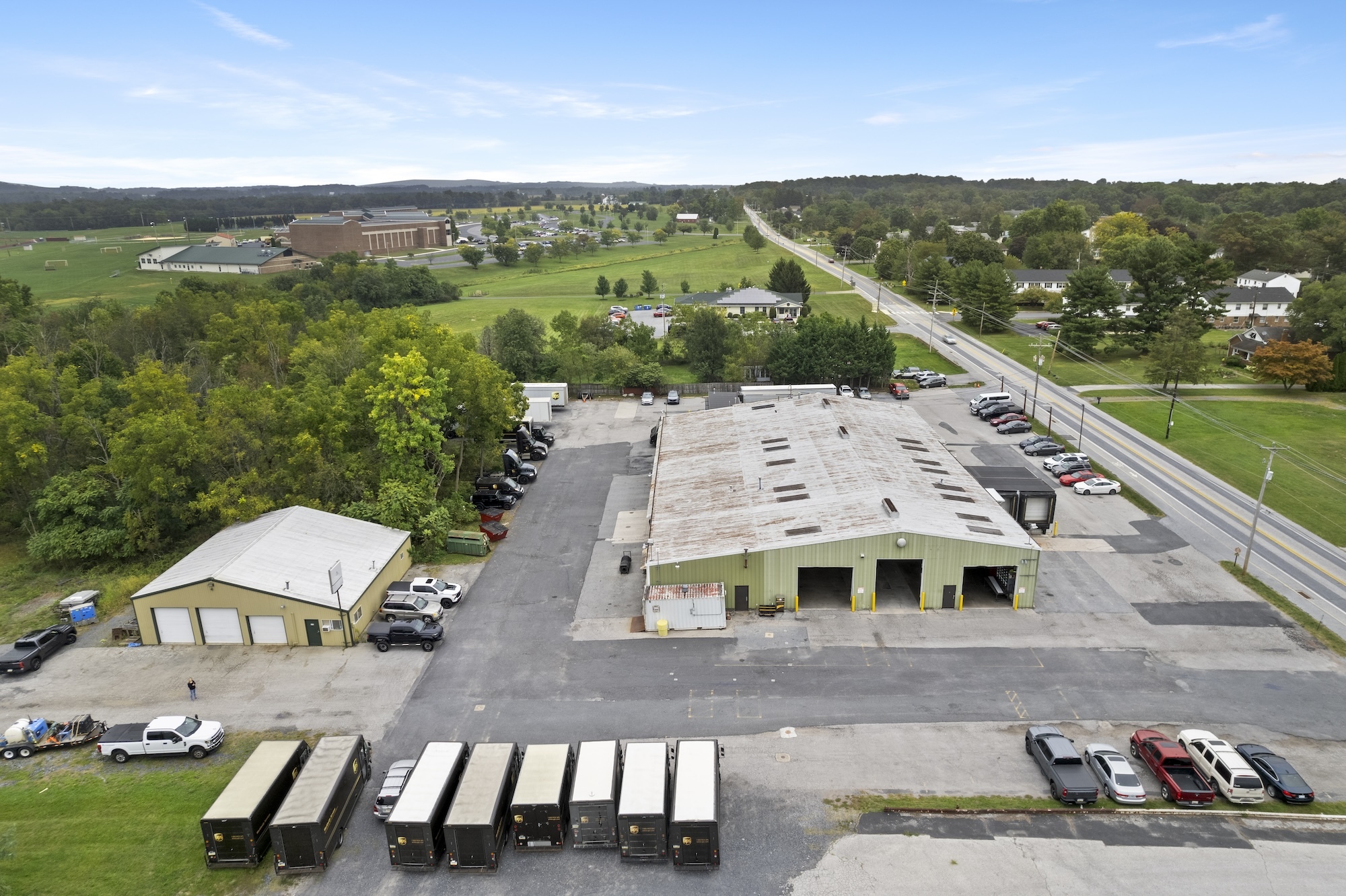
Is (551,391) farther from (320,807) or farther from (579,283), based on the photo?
(579,283)

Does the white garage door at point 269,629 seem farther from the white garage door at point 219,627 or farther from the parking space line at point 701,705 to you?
the parking space line at point 701,705

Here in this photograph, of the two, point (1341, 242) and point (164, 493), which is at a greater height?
point (1341, 242)

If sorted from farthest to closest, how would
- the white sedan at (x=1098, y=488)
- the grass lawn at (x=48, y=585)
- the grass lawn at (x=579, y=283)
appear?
the grass lawn at (x=579, y=283) < the white sedan at (x=1098, y=488) < the grass lawn at (x=48, y=585)

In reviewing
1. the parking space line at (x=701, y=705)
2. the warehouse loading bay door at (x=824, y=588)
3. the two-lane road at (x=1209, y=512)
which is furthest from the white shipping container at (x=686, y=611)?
the two-lane road at (x=1209, y=512)

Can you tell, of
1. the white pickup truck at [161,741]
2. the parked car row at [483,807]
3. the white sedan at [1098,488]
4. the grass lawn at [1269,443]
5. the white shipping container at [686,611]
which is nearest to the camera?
the parked car row at [483,807]

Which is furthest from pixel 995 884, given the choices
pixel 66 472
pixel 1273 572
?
pixel 66 472

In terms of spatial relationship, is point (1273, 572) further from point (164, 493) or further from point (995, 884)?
point (164, 493)

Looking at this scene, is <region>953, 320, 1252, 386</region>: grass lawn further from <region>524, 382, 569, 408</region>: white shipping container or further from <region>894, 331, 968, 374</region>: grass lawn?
<region>524, 382, 569, 408</region>: white shipping container
